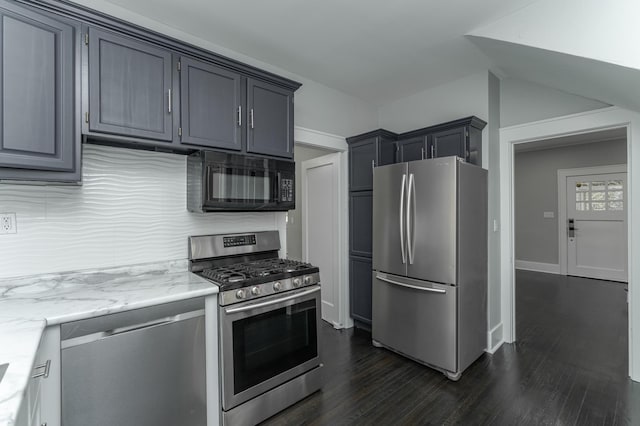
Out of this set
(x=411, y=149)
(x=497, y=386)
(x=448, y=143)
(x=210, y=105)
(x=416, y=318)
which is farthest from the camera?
(x=411, y=149)

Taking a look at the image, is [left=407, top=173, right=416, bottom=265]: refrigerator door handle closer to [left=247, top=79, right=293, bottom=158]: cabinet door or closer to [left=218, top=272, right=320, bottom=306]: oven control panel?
[left=218, top=272, right=320, bottom=306]: oven control panel

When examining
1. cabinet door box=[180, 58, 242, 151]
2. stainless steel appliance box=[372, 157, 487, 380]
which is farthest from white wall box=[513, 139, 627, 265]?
cabinet door box=[180, 58, 242, 151]

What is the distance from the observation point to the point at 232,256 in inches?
100

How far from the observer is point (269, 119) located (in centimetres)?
247

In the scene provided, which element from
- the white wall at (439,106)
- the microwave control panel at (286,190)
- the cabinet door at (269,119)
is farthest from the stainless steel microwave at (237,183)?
the white wall at (439,106)

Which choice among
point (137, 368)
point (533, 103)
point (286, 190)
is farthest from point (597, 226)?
point (137, 368)

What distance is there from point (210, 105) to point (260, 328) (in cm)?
160

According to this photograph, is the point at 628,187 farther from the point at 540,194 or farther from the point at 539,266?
the point at 539,266

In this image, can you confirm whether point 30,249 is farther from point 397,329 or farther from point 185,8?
point 397,329

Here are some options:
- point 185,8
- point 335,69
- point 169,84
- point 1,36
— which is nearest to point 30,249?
point 1,36

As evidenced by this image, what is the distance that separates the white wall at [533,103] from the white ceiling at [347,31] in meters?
0.49

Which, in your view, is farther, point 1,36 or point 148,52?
point 148,52

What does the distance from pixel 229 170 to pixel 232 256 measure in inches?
29.5

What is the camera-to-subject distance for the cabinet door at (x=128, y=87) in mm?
1739
